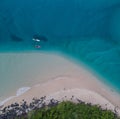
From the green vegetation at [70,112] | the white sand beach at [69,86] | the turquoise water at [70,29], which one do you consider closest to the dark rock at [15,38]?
the turquoise water at [70,29]

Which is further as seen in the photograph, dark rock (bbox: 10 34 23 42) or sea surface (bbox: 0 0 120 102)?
dark rock (bbox: 10 34 23 42)

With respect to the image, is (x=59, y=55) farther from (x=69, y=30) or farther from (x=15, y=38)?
(x=15, y=38)

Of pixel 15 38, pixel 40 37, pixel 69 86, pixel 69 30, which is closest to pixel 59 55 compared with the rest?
pixel 40 37

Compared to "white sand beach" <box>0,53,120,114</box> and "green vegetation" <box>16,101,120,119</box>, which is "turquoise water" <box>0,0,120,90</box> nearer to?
→ "white sand beach" <box>0,53,120,114</box>

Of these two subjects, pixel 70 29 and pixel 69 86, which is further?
pixel 70 29

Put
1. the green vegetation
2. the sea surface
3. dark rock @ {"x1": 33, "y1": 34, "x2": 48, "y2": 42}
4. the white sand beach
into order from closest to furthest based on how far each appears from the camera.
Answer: the green vegetation, the white sand beach, the sea surface, dark rock @ {"x1": 33, "y1": 34, "x2": 48, "y2": 42}

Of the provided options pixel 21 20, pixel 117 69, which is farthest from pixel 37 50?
pixel 117 69

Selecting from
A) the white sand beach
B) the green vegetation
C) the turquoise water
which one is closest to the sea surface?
the turquoise water
